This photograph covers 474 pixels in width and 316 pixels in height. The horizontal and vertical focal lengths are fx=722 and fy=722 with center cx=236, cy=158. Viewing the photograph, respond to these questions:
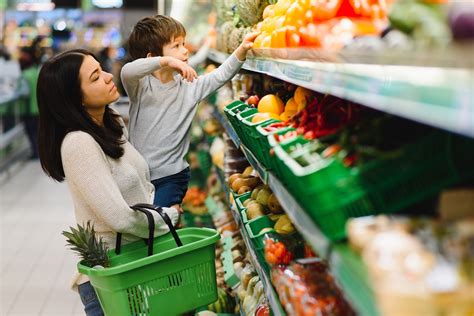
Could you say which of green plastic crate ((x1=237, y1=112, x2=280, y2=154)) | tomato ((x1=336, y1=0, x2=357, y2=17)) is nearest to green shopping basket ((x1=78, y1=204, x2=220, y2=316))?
green plastic crate ((x1=237, y1=112, x2=280, y2=154))

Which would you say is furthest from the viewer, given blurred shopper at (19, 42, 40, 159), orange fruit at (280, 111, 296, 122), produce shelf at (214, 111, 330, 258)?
blurred shopper at (19, 42, 40, 159)

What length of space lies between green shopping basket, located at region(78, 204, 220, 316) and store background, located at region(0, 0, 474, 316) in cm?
24

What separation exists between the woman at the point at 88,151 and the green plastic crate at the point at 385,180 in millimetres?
1413

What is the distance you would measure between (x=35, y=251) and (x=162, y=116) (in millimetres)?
2916

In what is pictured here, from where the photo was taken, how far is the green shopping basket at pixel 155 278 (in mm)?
2807

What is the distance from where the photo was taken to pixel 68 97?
9.83 ft

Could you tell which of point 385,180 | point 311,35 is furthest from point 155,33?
point 385,180

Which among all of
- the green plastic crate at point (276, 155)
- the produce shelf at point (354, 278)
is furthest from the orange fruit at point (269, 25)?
the produce shelf at point (354, 278)

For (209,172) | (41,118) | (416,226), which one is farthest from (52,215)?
(416,226)

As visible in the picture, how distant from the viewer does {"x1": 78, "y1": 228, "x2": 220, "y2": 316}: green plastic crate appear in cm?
280

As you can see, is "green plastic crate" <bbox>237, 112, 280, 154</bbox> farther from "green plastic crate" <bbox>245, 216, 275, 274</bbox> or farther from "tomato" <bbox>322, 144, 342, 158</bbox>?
"tomato" <bbox>322, 144, 342, 158</bbox>

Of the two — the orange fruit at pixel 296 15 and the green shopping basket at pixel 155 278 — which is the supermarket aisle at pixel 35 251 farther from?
the orange fruit at pixel 296 15

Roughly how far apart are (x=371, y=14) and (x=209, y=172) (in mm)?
4501

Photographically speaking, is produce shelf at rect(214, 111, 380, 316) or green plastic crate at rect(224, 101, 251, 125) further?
green plastic crate at rect(224, 101, 251, 125)
